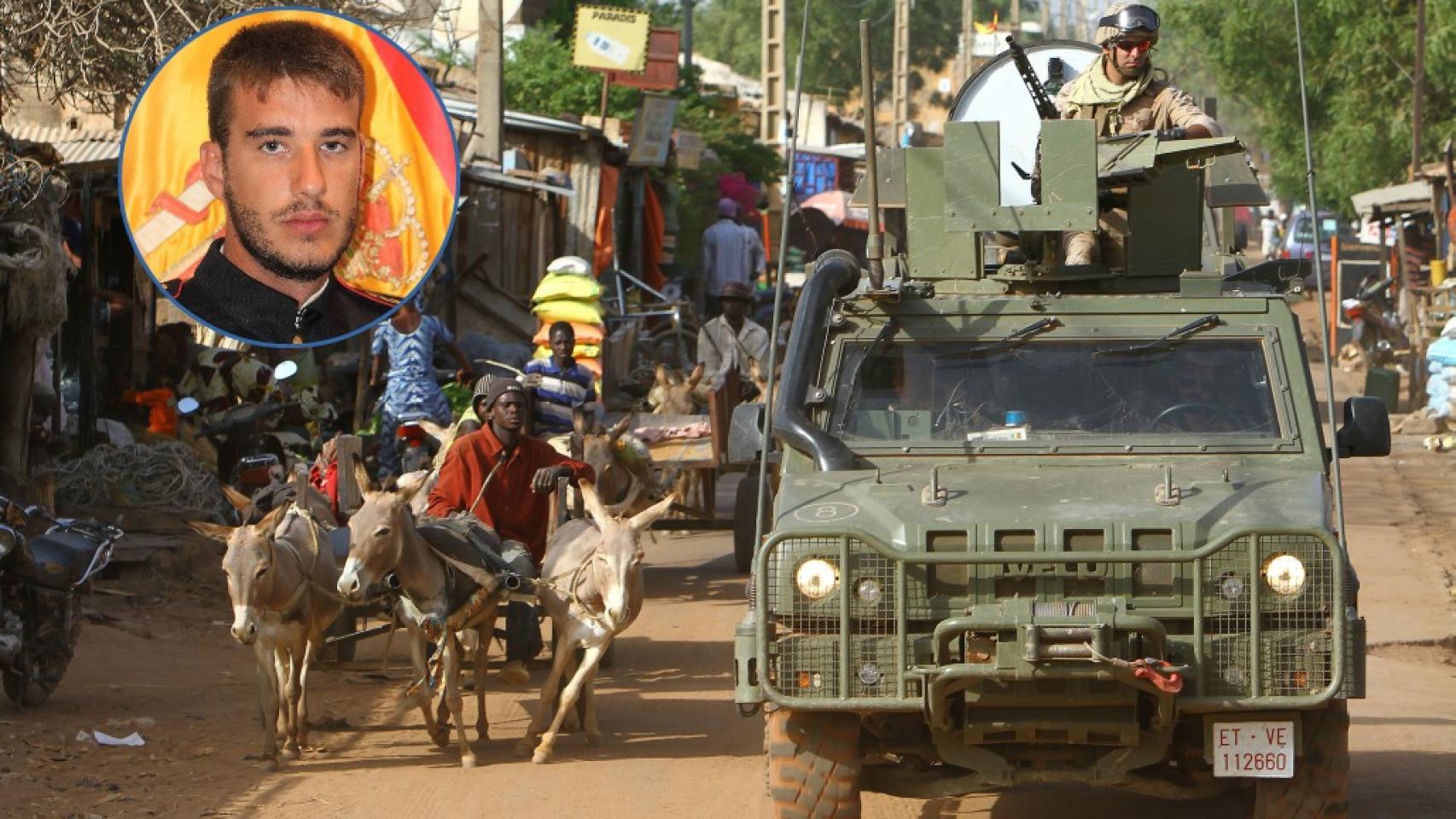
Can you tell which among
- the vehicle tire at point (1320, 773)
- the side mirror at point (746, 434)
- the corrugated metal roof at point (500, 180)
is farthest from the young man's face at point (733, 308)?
the vehicle tire at point (1320, 773)

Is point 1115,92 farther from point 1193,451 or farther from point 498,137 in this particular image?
point 498,137

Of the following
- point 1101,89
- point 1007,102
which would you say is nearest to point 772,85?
point 1007,102

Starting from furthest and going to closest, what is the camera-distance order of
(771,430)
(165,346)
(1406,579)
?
(165,346) → (1406,579) → (771,430)

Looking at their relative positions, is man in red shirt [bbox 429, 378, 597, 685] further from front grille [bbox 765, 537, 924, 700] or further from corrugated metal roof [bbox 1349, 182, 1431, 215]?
corrugated metal roof [bbox 1349, 182, 1431, 215]

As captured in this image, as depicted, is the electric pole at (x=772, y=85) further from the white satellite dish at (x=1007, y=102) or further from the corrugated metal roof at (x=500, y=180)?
the white satellite dish at (x=1007, y=102)

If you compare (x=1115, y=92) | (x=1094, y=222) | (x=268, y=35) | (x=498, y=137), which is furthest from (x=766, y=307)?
(x=1094, y=222)

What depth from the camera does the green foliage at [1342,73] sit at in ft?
96.7

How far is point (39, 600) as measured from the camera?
9383mm

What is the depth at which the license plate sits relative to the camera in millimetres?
6031

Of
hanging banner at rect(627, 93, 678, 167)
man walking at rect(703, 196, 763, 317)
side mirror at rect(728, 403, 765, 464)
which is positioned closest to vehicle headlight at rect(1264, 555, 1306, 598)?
side mirror at rect(728, 403, 765, 464)

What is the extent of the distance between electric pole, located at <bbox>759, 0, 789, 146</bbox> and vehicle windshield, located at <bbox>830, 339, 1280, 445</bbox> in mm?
29825

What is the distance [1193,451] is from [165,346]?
1100cm

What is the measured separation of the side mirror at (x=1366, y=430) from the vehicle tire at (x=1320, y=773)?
1182 millimetres

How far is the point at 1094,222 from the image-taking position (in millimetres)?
7500
